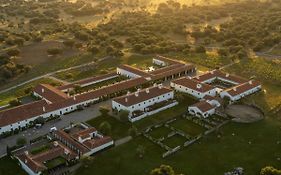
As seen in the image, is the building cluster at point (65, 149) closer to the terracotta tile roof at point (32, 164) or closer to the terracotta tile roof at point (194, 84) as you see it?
the terracotta tile roof at point (32, 164)

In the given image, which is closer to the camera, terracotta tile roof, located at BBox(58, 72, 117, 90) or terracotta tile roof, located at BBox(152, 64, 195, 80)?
terracotta tile roof, located at BBox(58, 72, 117, 90)

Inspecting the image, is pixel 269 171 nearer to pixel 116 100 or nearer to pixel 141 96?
pixel 141 96

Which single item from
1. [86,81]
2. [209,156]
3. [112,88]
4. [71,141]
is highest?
[112,88]

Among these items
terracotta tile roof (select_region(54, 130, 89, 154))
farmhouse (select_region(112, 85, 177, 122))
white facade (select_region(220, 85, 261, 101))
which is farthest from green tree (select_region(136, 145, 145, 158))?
white facade (select_region(220, 85, 261, 101))

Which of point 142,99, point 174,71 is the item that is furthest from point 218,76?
point 142,99

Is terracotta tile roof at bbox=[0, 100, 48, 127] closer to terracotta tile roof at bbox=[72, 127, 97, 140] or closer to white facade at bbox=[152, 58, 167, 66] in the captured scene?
terracotta tile roof at bbox=[72, 127, 97, 140]

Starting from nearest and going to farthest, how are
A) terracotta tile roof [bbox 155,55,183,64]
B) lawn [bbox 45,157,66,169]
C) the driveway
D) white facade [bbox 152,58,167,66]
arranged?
1. lawn [bbox 45,157,66,169]
2. the driveway
3. terracotta tile roof [bbox 155,55,183,64]
4. white facade [bbox 152,58,167,66]

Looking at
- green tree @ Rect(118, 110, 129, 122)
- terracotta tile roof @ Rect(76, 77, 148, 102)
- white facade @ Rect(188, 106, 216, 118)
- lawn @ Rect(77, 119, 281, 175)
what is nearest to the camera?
lawn @ Rect(77, 119, 281, 175)
